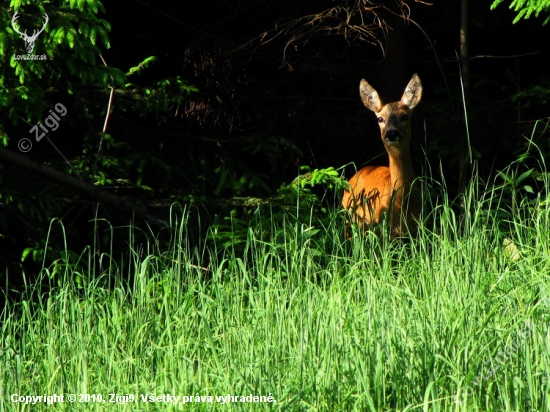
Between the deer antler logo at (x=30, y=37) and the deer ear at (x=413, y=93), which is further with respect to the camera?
the deer ear at (x=413, y=93)

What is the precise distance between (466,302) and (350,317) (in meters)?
0.53

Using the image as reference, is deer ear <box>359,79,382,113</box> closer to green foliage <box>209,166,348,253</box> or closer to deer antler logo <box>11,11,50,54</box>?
green foliage <box>209,166,348,253</box>

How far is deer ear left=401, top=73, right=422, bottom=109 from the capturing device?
7.81 metres

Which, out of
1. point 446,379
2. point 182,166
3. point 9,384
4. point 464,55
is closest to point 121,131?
point 182,166

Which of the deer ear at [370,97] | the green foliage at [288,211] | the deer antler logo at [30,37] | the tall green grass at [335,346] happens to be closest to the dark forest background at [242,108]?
the green foliage at [288,211]

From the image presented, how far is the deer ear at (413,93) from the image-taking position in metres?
7.81

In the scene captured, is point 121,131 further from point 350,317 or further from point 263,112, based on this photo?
point 350,317

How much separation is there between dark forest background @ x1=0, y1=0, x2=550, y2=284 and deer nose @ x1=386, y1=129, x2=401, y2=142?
0.32 m

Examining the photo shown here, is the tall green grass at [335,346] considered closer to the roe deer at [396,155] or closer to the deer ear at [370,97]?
the roe deer at [396,155]

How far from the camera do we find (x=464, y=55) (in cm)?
794

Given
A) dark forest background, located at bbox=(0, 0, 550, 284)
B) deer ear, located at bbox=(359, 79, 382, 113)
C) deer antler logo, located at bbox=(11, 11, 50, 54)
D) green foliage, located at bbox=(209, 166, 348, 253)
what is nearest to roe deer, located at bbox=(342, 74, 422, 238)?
deer ear, located at bbox=(359, 79, 382, 113)

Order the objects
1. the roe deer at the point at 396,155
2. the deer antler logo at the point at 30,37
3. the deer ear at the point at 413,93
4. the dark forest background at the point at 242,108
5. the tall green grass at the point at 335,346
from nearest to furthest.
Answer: the tall green grass at the point at 335,346 → the deer antler logo at the point at 30,37 → the dark forest background at the point at 242,108 → the roe deer at the point at 396,155 → the deer ear at the point at 413,93

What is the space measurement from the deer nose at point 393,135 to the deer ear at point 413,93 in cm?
42

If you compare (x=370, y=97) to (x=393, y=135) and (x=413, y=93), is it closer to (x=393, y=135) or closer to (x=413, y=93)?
(x=413, y=93)
